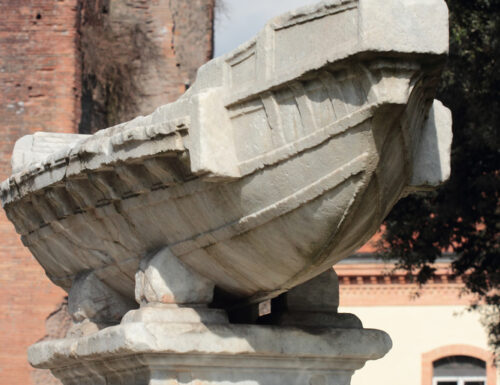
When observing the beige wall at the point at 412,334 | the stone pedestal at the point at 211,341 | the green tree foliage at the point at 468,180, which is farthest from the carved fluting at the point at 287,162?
the beige wall at the point at 412,334

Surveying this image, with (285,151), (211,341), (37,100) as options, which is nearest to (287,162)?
(285,151)

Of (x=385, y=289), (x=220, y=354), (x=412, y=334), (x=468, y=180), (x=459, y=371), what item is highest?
(x=468, y=180)

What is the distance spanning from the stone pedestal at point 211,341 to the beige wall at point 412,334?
13.0m

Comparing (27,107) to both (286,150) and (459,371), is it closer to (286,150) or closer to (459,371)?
(286,150)

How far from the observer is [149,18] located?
13.4 m

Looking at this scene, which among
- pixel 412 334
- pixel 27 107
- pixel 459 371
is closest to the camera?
pixel 27 107

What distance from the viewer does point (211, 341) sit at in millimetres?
4180

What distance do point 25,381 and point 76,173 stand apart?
22.9 ft

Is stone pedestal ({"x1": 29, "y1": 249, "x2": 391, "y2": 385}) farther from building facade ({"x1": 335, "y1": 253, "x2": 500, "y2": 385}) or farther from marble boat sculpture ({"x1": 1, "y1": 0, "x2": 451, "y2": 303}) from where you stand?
building facade ({"x1": 335, "y1": 253, "x2": 500, "y2": 385})

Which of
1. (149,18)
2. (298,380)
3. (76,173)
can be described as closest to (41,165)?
(76,173)

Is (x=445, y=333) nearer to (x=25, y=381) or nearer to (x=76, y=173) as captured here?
(x=25, y=381)

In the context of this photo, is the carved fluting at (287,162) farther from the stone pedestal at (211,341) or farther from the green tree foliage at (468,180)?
the green tree foliage at (468,180)

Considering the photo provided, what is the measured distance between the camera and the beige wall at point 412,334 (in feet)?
57.7

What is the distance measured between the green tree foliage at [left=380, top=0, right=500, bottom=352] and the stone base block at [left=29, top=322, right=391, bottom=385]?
5.46 metres
